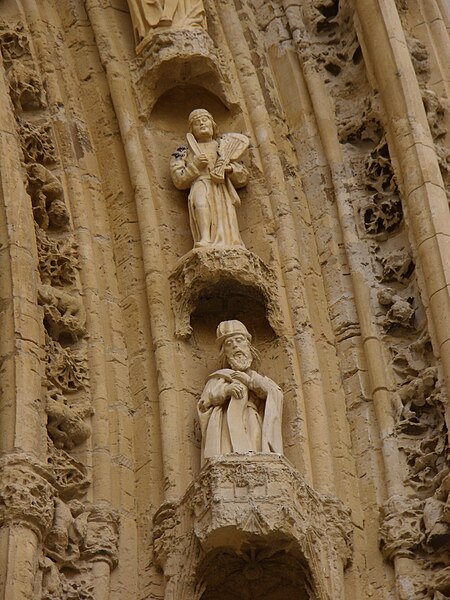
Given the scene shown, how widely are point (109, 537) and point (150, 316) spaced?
150cm

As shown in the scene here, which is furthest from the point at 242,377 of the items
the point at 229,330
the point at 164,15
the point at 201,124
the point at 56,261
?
the point at 164,15

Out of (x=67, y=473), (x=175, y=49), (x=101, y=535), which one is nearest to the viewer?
(x=101, y=535)

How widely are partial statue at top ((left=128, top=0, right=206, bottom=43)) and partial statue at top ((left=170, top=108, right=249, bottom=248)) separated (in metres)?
0.63

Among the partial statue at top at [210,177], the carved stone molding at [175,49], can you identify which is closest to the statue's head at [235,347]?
the partial statue at top at [210,177]

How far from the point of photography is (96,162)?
470 inches

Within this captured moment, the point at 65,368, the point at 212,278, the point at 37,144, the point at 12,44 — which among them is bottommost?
the point at 65,368

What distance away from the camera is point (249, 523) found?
998 centimetres

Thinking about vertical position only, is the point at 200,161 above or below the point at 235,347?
above

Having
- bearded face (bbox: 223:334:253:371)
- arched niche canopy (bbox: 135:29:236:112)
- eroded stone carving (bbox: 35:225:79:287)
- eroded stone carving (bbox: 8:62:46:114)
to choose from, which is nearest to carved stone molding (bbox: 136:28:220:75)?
arched niche canopy (bbox: 135:29:236:112)

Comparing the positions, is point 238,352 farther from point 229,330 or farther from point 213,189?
point 213,189

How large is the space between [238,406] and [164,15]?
9.49ft

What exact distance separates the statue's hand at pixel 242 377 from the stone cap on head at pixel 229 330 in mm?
297

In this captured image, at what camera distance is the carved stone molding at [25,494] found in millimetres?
9906

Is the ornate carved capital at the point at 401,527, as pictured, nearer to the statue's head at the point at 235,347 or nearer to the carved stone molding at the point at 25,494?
the statue's head at the point at 235,347
